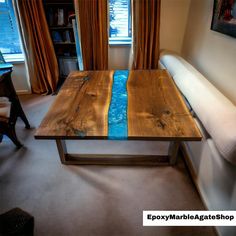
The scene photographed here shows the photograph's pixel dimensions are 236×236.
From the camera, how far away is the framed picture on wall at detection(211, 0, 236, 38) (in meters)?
1.55

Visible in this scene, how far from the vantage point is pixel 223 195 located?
1116 mm

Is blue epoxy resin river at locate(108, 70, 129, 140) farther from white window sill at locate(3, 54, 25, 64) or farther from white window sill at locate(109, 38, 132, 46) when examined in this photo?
white window sill at locate(3, 54, 25, 64)

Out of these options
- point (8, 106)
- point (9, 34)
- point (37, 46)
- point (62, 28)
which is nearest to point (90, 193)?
point (8, 106)

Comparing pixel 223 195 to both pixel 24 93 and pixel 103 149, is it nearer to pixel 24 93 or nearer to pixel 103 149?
pixel 103 149

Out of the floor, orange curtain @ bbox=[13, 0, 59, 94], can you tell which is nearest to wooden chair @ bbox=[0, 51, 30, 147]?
the floor

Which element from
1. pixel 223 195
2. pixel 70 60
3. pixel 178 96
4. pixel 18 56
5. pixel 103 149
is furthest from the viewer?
pixel 70 60

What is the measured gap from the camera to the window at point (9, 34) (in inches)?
104

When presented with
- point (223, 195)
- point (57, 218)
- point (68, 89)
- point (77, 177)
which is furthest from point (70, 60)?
point (223, 195)

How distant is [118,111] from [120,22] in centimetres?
215

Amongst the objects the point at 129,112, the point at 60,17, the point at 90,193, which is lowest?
the point at 90,193

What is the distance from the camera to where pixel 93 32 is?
8.45ft

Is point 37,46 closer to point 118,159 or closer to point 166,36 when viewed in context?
point 166,36

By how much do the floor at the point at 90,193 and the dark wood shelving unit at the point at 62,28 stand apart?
182 centimetres

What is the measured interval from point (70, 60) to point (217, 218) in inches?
116
